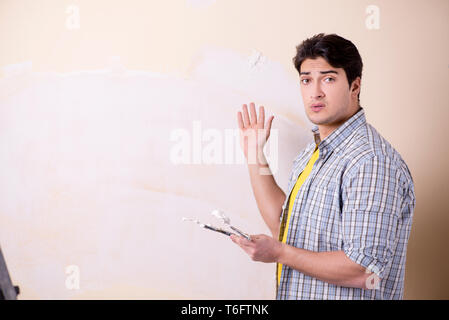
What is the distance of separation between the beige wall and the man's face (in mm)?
278

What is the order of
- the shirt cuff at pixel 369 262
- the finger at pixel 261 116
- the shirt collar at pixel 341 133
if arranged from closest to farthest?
1. the shirt cuff at pixel 369 262
2. the shirt collar at pixel 341 133
3. the finger at pixel 261 116

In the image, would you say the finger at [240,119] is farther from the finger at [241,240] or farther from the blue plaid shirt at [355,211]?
the finger at [241,240]

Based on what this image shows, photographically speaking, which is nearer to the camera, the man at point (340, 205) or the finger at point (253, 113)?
the man at point (340, 205)

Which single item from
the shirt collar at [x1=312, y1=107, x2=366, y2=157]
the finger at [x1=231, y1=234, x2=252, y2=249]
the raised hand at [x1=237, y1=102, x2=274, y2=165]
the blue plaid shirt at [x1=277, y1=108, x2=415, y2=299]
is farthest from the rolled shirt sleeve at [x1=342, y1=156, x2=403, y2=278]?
the raised hand at [x1=237, y1=102, x2=274, y2=165]

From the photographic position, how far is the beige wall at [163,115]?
1592mm

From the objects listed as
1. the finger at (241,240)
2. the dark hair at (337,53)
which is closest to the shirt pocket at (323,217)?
the finger at (241,240)

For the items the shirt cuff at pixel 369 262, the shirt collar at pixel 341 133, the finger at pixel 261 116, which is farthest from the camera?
the finger at pixel 261 116

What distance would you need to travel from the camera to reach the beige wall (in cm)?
159

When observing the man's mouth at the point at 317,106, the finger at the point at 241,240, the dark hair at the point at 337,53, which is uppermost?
the dark hair at the point at 337,53

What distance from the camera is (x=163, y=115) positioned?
1.65 m

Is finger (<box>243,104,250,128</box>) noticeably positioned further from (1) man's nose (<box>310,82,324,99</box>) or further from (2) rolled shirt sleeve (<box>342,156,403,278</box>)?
(2) rolled shirt sleeve (<box>342,156,403,278</box>)
